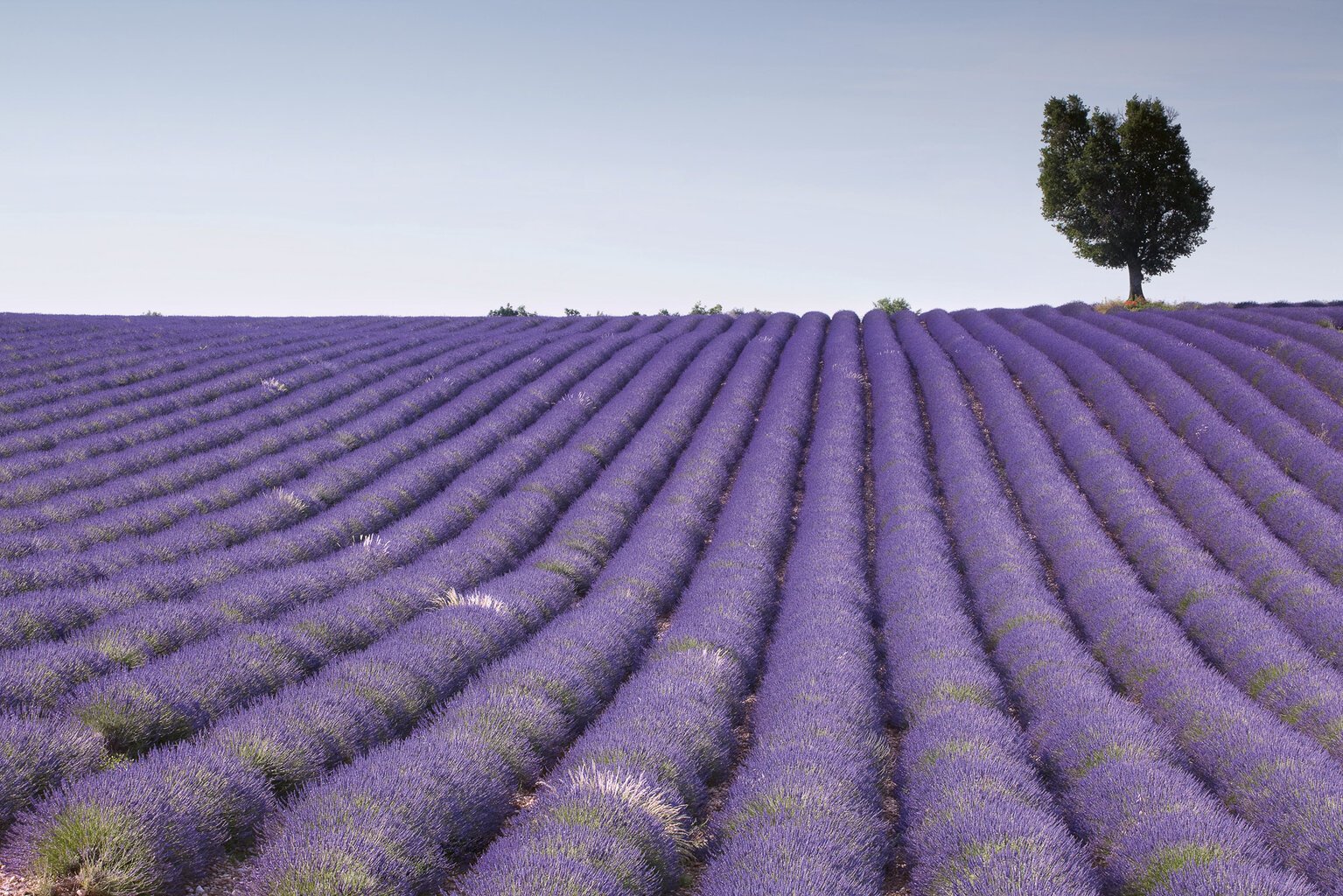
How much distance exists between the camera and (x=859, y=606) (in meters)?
8.43

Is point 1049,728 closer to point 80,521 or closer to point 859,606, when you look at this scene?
point 859,606

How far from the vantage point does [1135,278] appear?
3534cm

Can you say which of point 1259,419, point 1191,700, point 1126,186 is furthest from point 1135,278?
point 1191,700

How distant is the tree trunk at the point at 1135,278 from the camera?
35.1 m

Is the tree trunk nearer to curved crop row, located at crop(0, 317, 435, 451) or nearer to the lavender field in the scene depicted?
the lavender field

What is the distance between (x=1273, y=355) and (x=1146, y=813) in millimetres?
15222

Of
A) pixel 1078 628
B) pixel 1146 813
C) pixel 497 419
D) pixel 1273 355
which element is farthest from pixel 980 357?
pixel 1146 813

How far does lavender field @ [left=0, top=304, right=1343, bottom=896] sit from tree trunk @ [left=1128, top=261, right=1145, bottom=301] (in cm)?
1926

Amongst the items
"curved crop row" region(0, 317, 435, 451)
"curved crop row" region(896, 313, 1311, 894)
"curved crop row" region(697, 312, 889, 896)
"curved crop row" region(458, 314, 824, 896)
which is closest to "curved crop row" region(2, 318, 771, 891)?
"curved crop row" region(458, 314, 824, 896)

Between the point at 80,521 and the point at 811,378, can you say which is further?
the point at 811,378

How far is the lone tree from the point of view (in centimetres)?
3381

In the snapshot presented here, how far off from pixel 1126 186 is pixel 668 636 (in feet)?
109

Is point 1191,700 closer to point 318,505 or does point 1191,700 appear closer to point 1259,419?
point 318,505

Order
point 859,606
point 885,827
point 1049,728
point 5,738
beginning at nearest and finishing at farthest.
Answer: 1. point 5,738
2. point 885,827
3. point 1049,728
4. point 859,606
